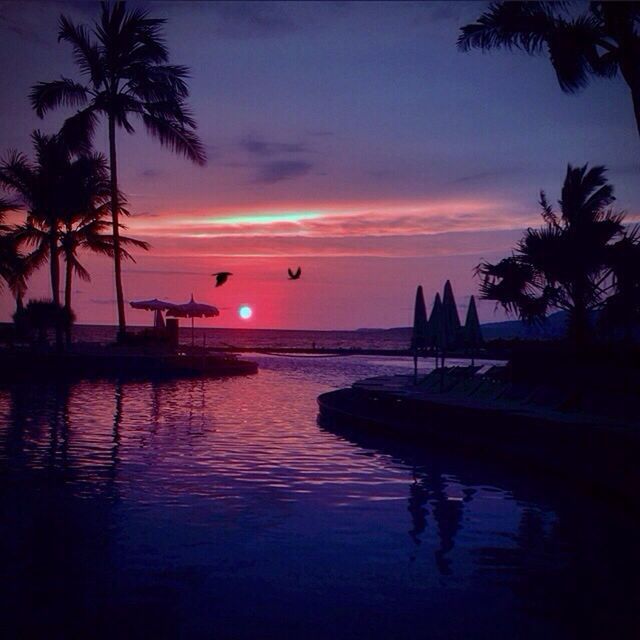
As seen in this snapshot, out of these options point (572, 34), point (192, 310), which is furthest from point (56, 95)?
point (572, 34)

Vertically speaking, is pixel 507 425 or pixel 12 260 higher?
pixel 12 260

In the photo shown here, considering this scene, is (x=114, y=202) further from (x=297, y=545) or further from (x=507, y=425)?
(x=297, y=545)

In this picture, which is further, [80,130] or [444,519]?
[80,130]

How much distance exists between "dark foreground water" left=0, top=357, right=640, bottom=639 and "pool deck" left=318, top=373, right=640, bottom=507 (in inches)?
15.5

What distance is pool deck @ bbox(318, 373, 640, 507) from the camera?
342 inches

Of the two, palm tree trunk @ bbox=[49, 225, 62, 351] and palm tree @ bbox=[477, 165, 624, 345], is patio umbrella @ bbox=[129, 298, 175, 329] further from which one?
palm tree @ bbox=[477, 165, 624, 345]

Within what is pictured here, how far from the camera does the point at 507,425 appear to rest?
36.4 ft

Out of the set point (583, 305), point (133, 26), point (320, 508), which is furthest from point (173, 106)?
point (320, 508)

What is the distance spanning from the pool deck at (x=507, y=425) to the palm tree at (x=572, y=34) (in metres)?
5.83

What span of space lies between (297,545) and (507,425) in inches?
216

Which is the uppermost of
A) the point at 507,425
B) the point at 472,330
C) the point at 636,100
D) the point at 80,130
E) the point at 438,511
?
the point at 80,130

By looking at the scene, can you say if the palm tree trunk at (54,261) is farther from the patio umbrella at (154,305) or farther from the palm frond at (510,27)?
the palm frond at (510,27)

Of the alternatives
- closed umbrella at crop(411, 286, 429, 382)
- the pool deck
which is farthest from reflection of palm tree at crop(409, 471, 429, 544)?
closed umbrella at crop(411, 286, 429, 382)

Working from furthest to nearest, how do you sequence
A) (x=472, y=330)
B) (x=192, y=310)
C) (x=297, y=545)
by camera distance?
1. (x=192, y=310)
2. (x=472, y=330)
3. (x=297, y=545)
